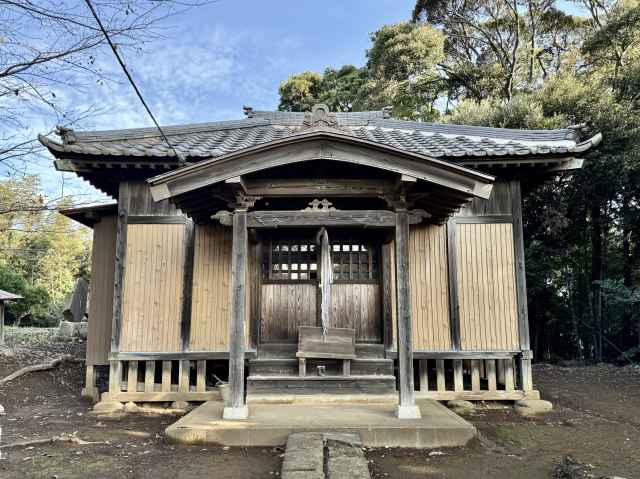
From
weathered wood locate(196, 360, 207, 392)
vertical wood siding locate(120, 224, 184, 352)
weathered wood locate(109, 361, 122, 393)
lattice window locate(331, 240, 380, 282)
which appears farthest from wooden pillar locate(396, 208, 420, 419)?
weathered wood locate(109, 361, 122, 393)

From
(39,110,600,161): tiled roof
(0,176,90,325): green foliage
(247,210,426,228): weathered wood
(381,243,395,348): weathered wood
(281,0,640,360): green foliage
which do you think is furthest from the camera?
(0,176,90,325): green foliage

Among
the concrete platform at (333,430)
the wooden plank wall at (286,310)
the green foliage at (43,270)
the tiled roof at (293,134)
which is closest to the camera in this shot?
the concrete platform at (333,430)

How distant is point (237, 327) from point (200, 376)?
201cm

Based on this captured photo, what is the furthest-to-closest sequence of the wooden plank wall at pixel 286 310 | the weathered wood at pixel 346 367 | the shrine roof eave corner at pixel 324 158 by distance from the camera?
the wooden plank wall at pixel 286 310 < the weathered wood at pixel 346 367 < the shrine roof eave corner at pixel 324 158

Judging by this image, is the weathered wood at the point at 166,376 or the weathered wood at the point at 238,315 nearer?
the weathered wood at the point at 238,315

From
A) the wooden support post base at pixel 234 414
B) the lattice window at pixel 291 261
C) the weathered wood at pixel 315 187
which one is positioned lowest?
the wooden support post base at pixel 234 414

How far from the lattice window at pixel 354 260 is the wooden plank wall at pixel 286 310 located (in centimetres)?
53

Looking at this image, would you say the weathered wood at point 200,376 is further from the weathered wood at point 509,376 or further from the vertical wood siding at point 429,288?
the weathered wood at point 509,376

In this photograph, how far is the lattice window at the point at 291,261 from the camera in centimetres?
731

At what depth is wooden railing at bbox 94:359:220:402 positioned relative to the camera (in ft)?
21.3

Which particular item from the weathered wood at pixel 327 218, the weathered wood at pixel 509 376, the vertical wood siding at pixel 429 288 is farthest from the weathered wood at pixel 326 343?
A: the weathered wood at pixel 509 376

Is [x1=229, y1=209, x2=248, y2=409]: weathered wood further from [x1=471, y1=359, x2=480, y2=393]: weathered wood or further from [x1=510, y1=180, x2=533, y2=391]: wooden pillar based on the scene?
[x1=510, y1=180, x2=533, y2=391]: wooden pillar

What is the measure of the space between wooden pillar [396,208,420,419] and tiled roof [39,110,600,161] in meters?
1.21

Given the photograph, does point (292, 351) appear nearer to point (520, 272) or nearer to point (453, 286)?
point (453, 286)
